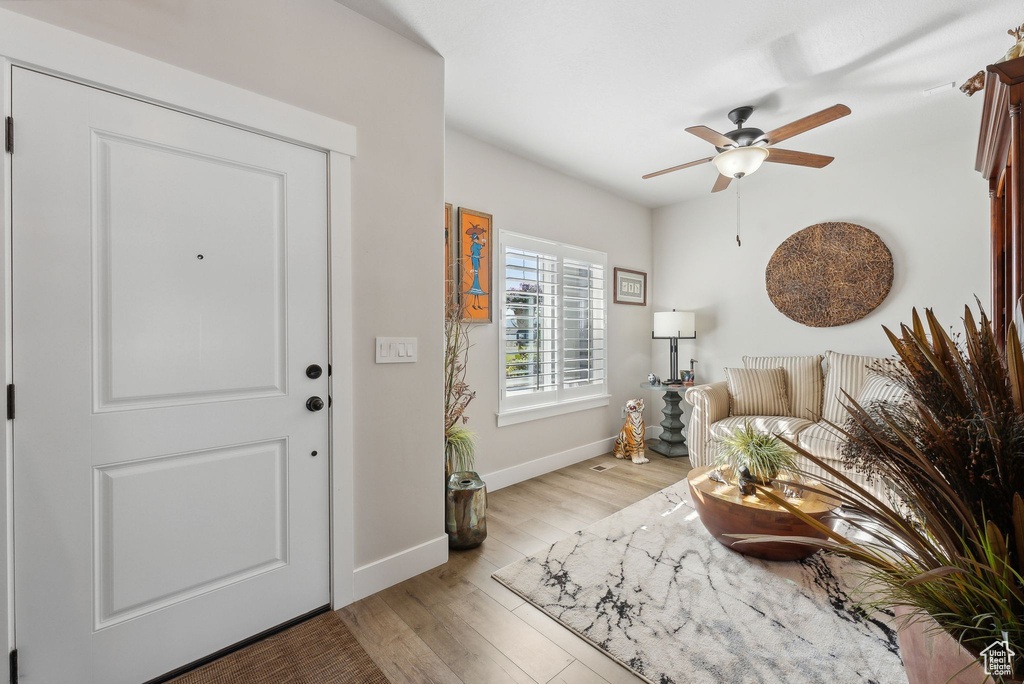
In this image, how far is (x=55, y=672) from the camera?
138 cm

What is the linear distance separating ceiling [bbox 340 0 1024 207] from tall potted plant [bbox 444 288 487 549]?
1.34 metres

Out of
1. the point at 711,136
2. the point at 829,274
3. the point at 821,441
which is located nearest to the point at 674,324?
the point at 829,274

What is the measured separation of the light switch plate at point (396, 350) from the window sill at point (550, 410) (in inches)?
53.5

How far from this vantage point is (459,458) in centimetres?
271

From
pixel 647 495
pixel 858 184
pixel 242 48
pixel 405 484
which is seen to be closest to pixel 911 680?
pixel 405 484

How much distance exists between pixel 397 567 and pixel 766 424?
9.38 ft

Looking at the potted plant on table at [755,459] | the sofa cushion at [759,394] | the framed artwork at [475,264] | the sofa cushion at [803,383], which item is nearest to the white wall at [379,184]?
the framed artwork at [475,264]

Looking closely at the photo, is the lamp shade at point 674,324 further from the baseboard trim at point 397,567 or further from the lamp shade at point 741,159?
the baseboard trim at point 397,567

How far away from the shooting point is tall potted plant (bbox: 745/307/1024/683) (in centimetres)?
69

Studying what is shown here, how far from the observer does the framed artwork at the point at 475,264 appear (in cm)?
317

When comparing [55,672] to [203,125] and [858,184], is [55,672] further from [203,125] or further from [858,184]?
[858,184]

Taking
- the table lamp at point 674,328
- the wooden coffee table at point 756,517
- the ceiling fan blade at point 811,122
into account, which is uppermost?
the ceiling fan blade at point 811,122

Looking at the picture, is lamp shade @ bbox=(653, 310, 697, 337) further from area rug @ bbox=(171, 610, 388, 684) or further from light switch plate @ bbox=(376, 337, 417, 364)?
area rug @ bbox=(171, 610, 388, 684)

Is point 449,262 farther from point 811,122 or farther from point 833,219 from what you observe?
point 833,219
